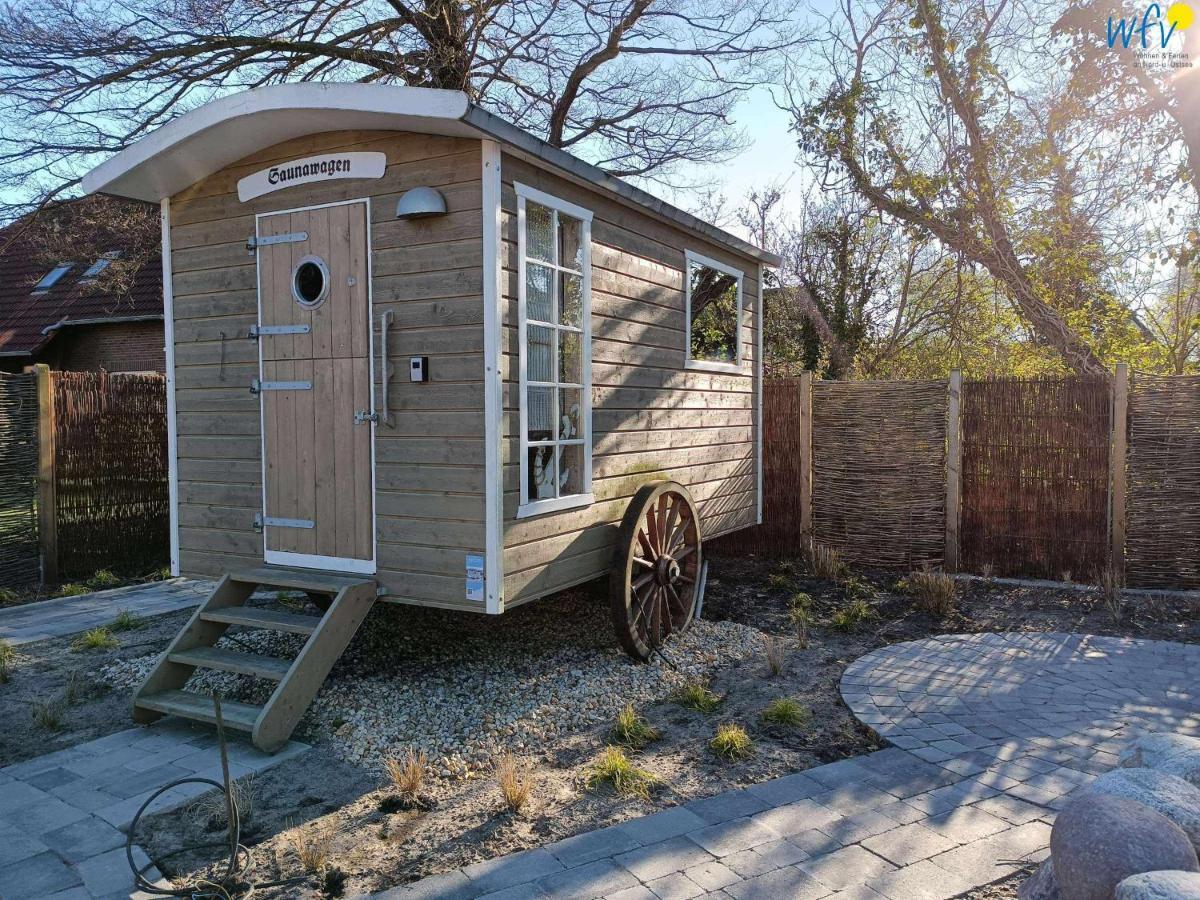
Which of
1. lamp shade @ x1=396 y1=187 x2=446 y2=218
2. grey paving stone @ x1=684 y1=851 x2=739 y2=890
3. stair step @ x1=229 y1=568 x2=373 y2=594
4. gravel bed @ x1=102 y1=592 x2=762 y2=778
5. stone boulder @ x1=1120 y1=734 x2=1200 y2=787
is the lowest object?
gravel bed @ x1=102 y1=592 x2=762 y2=778

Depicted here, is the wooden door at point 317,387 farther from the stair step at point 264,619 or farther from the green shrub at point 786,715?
the green shrub at point 786,715

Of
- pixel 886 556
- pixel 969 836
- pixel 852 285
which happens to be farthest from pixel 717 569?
pixel 852 285

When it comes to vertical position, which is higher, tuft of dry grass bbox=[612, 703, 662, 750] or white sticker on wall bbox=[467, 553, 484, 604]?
white sticker on wall bbox=[467, 553, 484, 604]

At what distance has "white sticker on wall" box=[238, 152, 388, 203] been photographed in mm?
4512

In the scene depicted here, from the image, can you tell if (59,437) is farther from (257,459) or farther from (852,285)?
(852,285)

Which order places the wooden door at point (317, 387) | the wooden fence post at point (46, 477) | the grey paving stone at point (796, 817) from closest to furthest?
the grey paving stone at point (796, 817), the wooden door at point (317, 387), the wooden fence post at point (46, 477)

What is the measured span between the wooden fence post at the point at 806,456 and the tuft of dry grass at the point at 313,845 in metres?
6.12

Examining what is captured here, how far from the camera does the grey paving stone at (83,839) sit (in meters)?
3.00

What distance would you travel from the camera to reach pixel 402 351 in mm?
4469

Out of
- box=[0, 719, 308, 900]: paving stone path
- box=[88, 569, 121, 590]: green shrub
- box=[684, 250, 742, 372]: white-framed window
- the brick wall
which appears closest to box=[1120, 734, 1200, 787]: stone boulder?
box=[0, 719, 308, 900]: paving stone path

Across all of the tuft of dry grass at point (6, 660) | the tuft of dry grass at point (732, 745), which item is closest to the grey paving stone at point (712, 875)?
the tuft of dry grass at point (732, 745)

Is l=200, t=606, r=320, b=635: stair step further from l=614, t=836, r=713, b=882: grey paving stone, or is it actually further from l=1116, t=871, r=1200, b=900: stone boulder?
l=1116, t=871, r=1200, b=900: stone boulder

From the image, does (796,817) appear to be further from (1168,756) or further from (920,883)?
(1168,756)

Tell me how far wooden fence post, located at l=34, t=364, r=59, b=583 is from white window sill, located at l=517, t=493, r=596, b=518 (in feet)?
16.6
